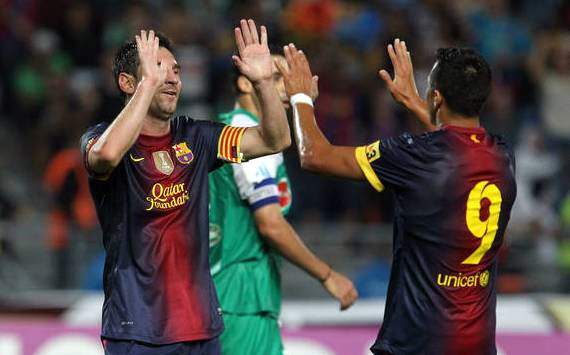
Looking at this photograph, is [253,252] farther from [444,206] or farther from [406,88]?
[444,206]

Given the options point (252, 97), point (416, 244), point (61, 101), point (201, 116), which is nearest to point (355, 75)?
point (201, 116)

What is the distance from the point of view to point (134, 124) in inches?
196

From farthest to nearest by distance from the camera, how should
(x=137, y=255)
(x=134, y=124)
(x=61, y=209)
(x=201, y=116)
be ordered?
(x=201, y=116), (x=61, y=209), (x=137, y=255), (x=134, y=124)

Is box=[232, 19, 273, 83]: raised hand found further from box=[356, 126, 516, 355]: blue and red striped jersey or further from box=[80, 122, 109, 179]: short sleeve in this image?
box=[80, 122, 109, 179]: short sleeve

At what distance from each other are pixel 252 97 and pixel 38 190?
291 inches

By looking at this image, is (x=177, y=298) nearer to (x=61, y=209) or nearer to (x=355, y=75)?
(x=61, y=209)

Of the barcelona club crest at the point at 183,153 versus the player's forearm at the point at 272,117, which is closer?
the player's forearm at the point at 272,117

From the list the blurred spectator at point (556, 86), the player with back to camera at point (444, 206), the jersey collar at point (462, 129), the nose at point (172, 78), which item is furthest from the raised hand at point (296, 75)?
the blurred spectator at point (556, 86)

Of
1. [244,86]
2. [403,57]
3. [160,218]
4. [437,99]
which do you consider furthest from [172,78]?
[244,86]

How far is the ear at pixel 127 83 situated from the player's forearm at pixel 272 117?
0.56 meters

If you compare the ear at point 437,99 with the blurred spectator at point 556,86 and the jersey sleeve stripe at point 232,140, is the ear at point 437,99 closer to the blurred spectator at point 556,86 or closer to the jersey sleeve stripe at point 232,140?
the jersey sleeve stripe at point 232,140

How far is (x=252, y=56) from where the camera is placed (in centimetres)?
536

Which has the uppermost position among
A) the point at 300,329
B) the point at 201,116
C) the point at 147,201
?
the point at 201,116

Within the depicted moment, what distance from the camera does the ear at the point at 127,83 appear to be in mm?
5410
